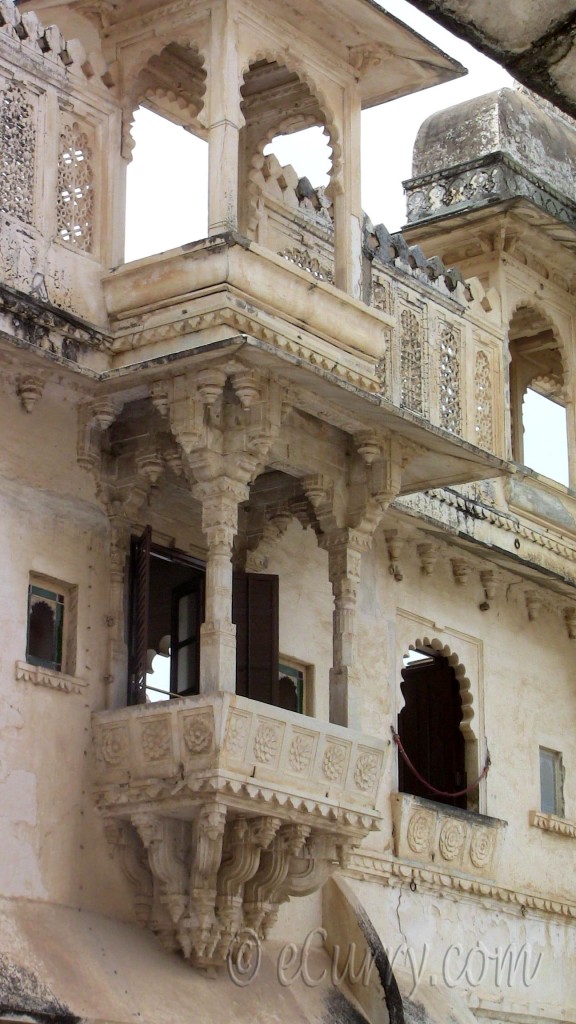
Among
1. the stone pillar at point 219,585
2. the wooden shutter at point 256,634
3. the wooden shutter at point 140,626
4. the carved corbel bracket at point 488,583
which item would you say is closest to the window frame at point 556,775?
the carved corbel bracket at point 488,583

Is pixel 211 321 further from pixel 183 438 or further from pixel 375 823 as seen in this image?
pixel 375 823

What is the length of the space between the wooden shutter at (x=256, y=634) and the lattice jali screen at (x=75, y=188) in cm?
199

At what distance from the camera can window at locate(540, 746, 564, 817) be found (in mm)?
11992

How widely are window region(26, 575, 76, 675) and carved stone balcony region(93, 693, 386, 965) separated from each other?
36cm

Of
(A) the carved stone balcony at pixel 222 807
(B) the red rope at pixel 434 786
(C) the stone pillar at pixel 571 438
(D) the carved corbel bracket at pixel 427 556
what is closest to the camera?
(A) the carved stone balcony at pixel 222 807

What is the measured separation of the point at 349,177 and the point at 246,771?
351cm

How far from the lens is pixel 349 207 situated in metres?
9.66

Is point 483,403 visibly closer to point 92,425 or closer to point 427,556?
point 427,556

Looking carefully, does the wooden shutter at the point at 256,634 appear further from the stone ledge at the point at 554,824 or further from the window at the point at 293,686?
the stone ledge at the point at 554,824

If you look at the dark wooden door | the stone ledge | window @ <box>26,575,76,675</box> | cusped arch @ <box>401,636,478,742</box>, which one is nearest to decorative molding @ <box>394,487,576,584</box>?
cusped arch @ <box>401,636,478,742</box>

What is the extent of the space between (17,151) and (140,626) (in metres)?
2.48

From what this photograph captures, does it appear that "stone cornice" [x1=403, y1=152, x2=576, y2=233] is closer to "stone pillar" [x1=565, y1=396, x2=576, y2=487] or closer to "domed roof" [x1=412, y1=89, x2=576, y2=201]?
"domed roof" [x1=412, y1=89, x2=576, y2=201]

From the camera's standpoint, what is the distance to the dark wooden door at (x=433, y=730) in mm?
11381

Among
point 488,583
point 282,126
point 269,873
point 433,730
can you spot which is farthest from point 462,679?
point 282,126
